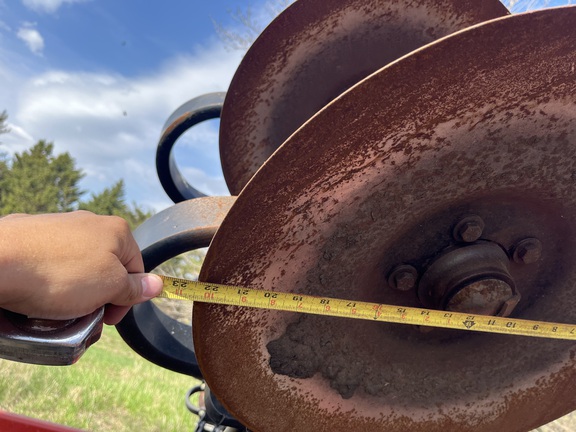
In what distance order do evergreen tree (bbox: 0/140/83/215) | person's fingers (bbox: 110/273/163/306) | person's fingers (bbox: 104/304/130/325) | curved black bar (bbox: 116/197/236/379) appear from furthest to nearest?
evergreen tree (bbox: 0/140/83/215) < curved black bar (bbox: 116/197/236/379) < person's fingers (bbox: 104/304/130/325) < person's fingers (bbox: 110/273/163/306)

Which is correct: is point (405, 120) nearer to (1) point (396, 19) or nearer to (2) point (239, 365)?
(2) point (239, 365)

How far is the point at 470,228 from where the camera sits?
123cm

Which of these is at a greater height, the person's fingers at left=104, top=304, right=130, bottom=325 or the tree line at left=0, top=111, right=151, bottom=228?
the tree line at left=0, top=111, right=151, bottom=228

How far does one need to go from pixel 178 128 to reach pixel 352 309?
1288mm

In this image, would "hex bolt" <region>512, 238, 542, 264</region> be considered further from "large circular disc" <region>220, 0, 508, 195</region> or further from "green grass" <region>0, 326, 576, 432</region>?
"green grass" <region>0, 326, 576, 432</region>

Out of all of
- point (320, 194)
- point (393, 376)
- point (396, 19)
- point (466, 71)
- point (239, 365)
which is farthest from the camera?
point (396, 19)

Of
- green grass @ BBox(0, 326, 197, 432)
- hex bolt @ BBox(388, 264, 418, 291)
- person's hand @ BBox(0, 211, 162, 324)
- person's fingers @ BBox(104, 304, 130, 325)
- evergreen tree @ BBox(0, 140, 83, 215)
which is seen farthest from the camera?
evergreen tree @ BBox(0, 140, 83, 215)

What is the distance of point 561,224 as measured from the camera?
4.17 ft

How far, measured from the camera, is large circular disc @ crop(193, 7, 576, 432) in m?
0.94

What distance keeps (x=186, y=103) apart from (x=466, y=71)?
5.07 feet

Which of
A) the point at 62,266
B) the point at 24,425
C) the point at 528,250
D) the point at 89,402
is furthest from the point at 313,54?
the point at 89,402

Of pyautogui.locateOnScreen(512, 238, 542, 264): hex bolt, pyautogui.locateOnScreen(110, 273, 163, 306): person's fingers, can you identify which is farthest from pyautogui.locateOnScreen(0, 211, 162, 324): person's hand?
pyautogui.locateOnScreen(512, 238, 542, 264): hex bolt

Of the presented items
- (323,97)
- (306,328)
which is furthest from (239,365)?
(323,97)

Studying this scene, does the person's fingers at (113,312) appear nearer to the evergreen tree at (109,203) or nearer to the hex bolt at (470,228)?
the hex bolt at (470,228)
